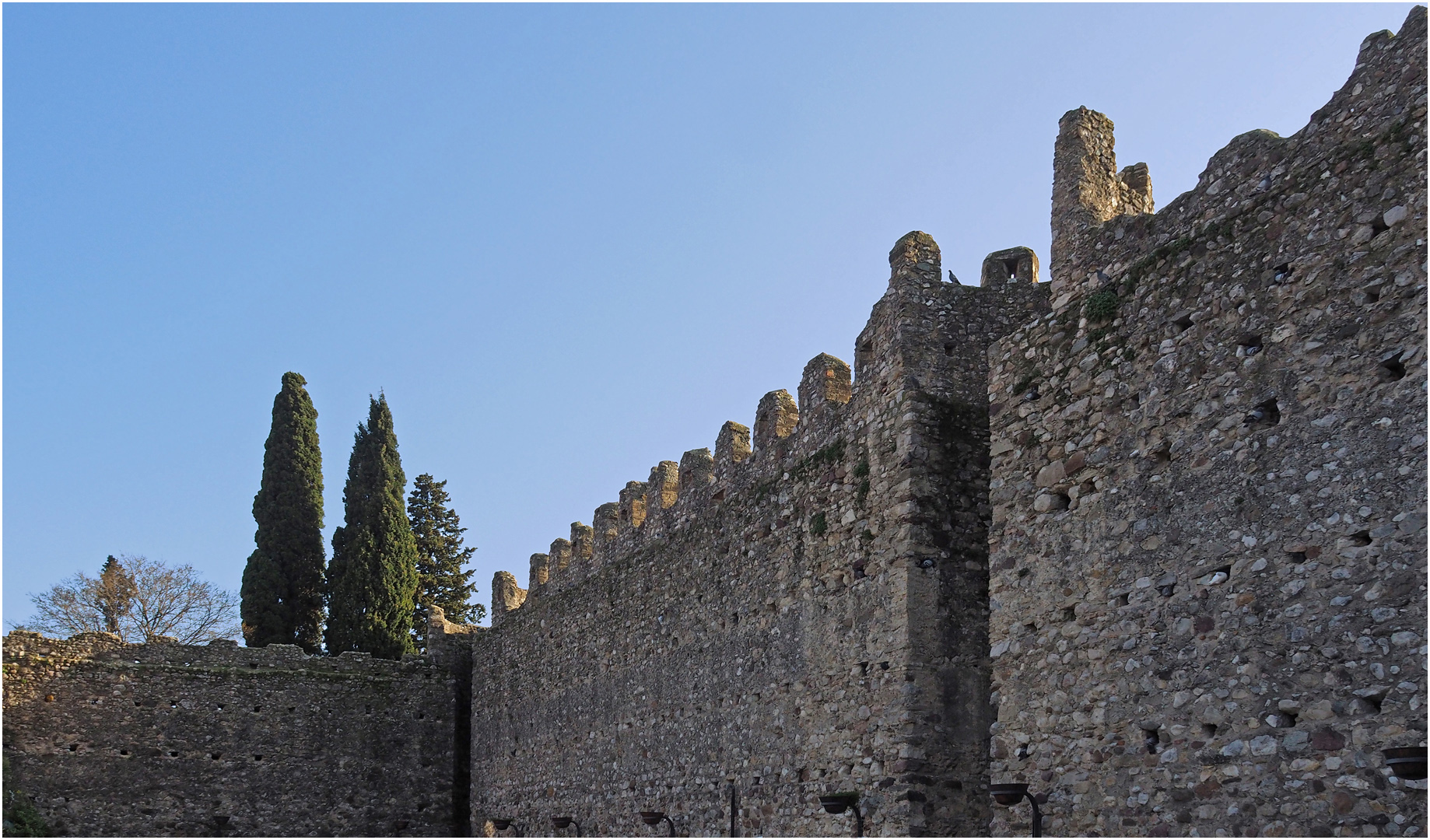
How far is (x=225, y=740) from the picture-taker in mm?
21062

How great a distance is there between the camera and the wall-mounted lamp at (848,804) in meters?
10.7

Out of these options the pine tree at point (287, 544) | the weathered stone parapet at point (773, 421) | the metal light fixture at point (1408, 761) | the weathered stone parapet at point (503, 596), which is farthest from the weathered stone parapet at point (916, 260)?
the pine tree at point (287, 544)

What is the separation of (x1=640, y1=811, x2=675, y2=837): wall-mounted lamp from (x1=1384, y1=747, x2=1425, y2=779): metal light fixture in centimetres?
897

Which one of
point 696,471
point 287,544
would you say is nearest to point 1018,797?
point 696,471

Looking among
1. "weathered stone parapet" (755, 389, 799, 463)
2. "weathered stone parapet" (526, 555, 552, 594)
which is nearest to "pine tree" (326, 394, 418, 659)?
"weathered stone parapet" (526, 555, 552, 594)

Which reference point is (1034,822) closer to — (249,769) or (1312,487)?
(1312,487)

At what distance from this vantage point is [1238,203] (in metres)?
8.09

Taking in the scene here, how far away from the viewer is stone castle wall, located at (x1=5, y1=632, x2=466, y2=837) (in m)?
20.0

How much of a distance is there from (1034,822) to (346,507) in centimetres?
2067

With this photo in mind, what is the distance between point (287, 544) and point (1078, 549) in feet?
67.0

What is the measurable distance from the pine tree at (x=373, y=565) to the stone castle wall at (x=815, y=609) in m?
8.83

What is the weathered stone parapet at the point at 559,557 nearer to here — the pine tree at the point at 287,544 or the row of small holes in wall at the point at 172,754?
the row of small holes in wall at the point at 172,754

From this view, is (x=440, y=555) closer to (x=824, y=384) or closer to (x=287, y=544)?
(x=287, y=544)

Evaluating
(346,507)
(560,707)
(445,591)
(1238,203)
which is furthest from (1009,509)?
(445,591)
